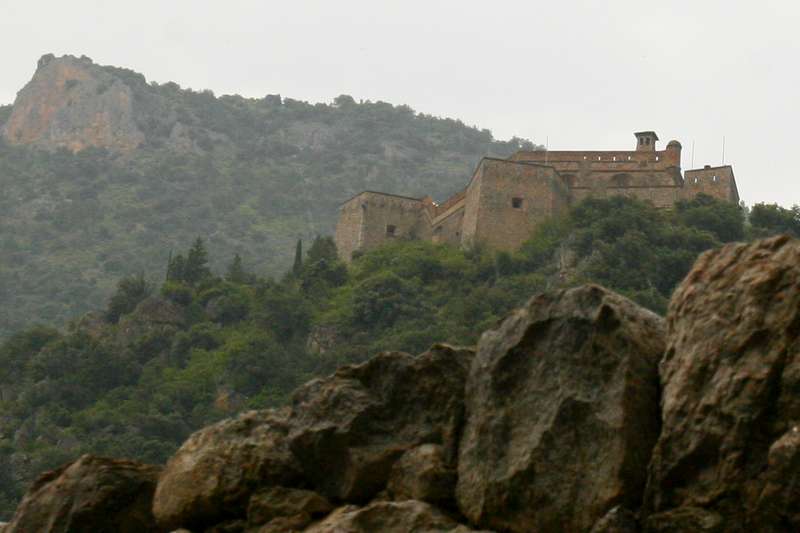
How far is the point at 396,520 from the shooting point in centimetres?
867

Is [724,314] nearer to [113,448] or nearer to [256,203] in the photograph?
[113,448]

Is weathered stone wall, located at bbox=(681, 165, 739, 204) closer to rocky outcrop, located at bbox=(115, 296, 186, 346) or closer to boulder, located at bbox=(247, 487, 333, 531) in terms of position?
rocky outcrop, located at bbox=(115, 296, 186, 346)

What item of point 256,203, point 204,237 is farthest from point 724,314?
point 256,203

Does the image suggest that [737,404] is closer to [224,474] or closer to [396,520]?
[396,520]

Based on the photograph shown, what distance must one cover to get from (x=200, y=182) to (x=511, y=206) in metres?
96.0

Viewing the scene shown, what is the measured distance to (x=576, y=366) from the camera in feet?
28.5

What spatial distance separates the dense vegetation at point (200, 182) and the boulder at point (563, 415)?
332 feet

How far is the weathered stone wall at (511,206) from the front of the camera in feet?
221

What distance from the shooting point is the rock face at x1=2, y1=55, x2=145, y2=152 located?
546 ft

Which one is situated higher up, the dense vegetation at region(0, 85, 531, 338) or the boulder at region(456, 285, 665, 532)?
the dense vegetation at region(0, 85, 531, 338)


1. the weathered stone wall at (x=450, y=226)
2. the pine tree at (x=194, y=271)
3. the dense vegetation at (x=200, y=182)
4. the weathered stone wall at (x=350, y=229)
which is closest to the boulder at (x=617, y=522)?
the weathered stone wall at (x=450, y=226)

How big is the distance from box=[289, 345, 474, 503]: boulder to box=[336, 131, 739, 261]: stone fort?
57422 mm

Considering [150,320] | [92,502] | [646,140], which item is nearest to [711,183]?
[646,140]

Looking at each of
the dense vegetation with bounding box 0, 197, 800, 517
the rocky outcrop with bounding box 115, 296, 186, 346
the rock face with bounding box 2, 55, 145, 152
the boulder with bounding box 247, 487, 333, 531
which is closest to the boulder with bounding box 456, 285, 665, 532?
the boulder with bounding box 247, 487, 333, 531
